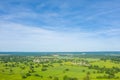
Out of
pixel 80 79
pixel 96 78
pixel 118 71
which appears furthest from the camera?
pixel 118 71

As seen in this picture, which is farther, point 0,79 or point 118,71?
point 118,71

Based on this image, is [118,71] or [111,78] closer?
[111,78]

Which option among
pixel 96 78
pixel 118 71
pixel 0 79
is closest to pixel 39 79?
pixel 0 79

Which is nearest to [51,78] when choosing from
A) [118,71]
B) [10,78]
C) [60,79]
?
[60,79]

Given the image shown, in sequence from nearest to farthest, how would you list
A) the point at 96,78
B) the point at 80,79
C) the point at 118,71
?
the point at 80,79, the point at 96,78, the point at 118,71

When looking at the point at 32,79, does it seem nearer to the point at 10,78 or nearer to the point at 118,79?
the point at 10,78

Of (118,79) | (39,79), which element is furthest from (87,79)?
(39,79)

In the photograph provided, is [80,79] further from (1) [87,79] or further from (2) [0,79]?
(2) [0,79]

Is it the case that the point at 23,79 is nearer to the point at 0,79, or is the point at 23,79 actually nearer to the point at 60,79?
the point at 0,79
